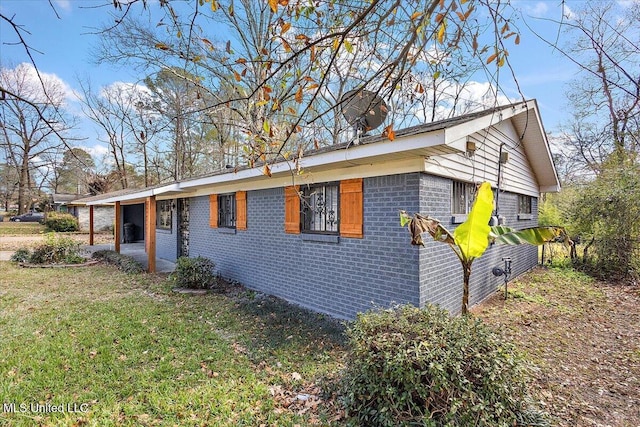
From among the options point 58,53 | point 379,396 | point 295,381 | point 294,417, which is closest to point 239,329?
point 295,381

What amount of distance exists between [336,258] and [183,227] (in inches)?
336

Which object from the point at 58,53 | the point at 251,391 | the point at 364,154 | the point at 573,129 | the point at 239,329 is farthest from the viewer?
the point at 573,129

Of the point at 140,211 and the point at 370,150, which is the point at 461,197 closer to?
the point at 370,150

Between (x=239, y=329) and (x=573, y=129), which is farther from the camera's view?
(x=573, y=129)

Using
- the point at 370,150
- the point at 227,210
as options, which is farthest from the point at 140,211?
the point at 370,150

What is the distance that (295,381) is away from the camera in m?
4.16

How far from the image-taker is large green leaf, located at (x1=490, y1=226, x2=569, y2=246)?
12.9ft

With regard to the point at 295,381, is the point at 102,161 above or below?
above

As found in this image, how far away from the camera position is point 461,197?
6773 millimetres

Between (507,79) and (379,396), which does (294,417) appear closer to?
(379,396)

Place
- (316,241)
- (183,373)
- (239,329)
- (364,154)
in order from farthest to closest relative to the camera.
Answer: (316,241) → (239,329) → (364,154) → (183,373)

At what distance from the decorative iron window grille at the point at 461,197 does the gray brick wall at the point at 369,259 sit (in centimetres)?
40

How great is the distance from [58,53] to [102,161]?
3312 centimetres

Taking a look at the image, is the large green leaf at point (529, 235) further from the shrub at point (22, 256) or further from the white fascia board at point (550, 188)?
the shrub at point (22, 256)
